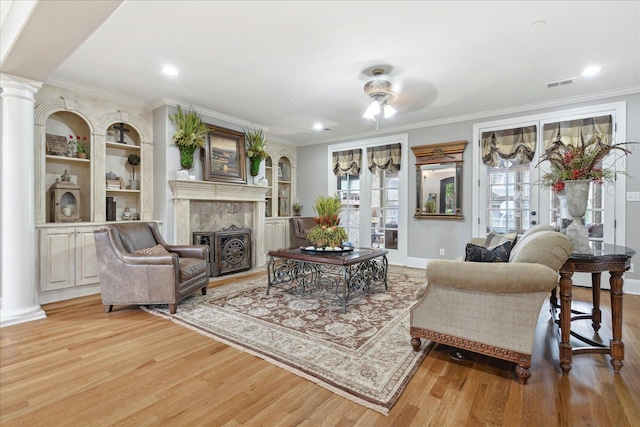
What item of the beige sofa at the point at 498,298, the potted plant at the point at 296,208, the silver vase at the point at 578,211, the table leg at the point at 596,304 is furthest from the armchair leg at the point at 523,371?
the potted plant at the point at 296,208

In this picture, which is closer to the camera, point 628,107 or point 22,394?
point 22,394

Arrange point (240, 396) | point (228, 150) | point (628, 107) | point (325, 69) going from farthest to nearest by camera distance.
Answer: point (228, 150) → point (628, 107) → point (325, 69) → point (240, 396)

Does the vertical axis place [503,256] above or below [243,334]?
above

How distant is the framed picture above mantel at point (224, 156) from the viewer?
4891 millimetres

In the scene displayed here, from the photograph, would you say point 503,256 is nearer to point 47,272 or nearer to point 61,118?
point 47,272

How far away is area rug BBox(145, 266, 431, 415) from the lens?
6.57 ft

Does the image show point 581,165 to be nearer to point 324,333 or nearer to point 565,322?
point 565,322

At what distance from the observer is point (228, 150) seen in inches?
205

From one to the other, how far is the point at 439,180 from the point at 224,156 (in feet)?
12.2

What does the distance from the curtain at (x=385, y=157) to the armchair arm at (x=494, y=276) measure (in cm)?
395

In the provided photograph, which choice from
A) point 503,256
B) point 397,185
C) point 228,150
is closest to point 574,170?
point 503,256

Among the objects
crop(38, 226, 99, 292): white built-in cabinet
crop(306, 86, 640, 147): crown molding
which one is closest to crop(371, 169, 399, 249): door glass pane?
crop(306, 86, 640, 147): crown molding

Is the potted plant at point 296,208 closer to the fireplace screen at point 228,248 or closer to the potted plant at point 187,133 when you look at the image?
the fireplace screen at point 228,248

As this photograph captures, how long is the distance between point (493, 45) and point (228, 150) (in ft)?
13.0
